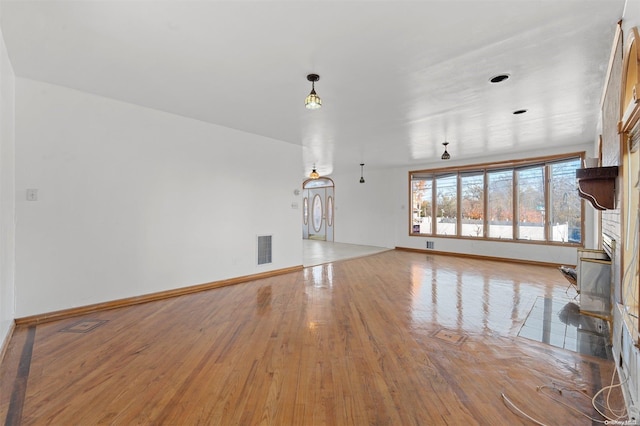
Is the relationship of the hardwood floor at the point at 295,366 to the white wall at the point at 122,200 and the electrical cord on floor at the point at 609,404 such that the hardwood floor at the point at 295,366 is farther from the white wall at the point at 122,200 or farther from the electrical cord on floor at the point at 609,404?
the white wall at the point at 122,200

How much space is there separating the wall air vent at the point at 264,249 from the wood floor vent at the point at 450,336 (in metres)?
3.51

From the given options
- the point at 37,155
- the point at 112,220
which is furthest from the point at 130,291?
the point at 37,155

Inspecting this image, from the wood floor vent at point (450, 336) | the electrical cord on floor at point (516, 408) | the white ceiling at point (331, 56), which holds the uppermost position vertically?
the white ceiling at point (331, 56)

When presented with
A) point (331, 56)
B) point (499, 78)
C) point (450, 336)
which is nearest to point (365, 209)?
point (499, 78)

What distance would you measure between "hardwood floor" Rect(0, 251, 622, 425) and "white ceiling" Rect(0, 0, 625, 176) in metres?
2.77

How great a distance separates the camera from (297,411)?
1794 mm

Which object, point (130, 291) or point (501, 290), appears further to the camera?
point (501, 290)

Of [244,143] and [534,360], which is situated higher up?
[244,143]

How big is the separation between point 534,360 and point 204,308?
3.65 metres

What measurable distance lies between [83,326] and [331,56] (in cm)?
392

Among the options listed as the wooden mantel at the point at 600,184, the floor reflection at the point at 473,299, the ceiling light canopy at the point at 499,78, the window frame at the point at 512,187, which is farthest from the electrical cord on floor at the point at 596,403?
the window frame at the point at 512,187

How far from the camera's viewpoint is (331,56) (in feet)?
8.65

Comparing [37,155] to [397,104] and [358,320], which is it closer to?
[358,320]

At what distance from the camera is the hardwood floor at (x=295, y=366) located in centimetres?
179
